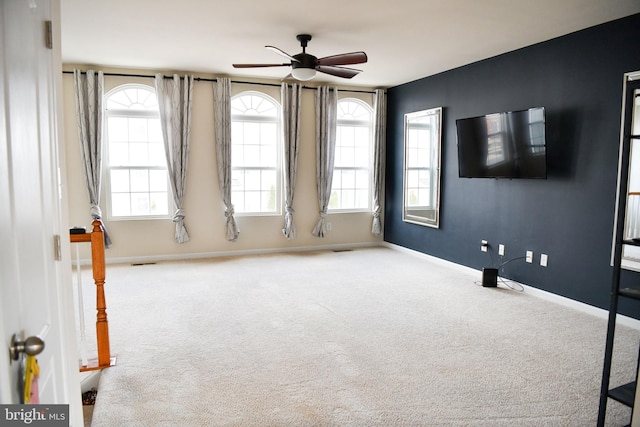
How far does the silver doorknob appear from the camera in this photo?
1.00 metres

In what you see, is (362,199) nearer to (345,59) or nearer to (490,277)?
(490,277)

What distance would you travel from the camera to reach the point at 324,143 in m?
6.98

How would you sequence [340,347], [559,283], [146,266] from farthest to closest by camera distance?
[146,266] → [559,283] → [340,347]

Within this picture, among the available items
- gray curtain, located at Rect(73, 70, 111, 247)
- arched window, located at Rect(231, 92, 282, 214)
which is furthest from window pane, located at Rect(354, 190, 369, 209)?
gray curtain, located at Rect(73, 70, 111, 247)

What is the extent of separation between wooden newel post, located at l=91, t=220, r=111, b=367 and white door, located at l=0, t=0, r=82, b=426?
1134 millimetres

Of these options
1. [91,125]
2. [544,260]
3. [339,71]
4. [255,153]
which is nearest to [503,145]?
[544,260]

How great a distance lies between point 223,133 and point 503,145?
390 cm

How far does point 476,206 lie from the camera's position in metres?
5.58

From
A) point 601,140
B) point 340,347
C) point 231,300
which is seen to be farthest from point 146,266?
point 601,140

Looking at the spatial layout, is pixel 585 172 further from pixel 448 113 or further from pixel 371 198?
pixel 371 198

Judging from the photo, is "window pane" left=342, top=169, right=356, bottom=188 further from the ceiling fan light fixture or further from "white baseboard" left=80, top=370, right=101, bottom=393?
A: "white baseboard" left=80, top=370, right=101, bottom=393

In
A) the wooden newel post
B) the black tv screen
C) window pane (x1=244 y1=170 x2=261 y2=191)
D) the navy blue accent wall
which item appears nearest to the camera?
the wooden newel post

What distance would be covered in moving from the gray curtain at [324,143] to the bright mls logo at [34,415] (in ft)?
19.3

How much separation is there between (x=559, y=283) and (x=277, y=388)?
334cm
